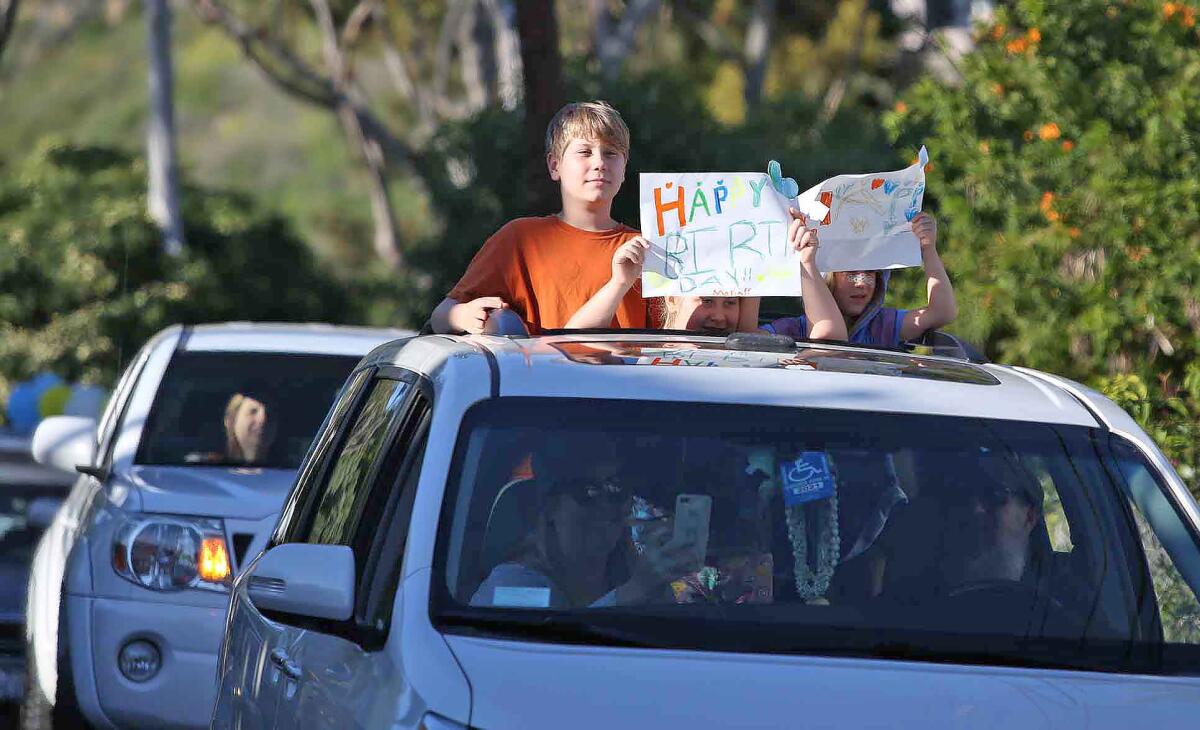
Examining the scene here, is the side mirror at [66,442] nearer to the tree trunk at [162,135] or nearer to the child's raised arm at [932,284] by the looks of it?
the child's raised arm at [932,284]

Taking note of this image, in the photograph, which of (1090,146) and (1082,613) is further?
(1090,146)

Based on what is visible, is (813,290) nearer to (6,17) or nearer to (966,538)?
(966,538)

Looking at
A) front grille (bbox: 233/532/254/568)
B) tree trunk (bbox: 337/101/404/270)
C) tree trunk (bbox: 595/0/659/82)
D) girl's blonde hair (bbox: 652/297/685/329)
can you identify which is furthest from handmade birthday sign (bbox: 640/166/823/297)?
tree trunk (bbox: 337/101/404/270)

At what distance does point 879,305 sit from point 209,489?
2398mm

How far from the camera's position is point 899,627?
3.60 m

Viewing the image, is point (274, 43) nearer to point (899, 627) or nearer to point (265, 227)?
point (265, 227)

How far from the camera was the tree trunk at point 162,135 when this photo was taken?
2750 cm

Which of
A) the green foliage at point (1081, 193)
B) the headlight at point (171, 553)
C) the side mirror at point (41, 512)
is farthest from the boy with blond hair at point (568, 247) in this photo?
the side mirror at point (41, 512)

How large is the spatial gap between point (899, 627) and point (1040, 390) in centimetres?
80

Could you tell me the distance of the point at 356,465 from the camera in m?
4.34

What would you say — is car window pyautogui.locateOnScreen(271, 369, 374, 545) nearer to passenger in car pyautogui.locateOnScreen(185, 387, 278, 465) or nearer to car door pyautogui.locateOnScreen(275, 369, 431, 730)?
car door pyautogui.locateOnScreen(275, 369, 431, 730)

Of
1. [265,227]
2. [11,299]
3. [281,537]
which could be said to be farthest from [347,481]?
[265,227]

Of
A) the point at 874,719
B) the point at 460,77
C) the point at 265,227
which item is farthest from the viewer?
the point at 460,77

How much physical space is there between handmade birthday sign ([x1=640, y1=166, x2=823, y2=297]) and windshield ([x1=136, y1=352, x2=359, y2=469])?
2805mm
